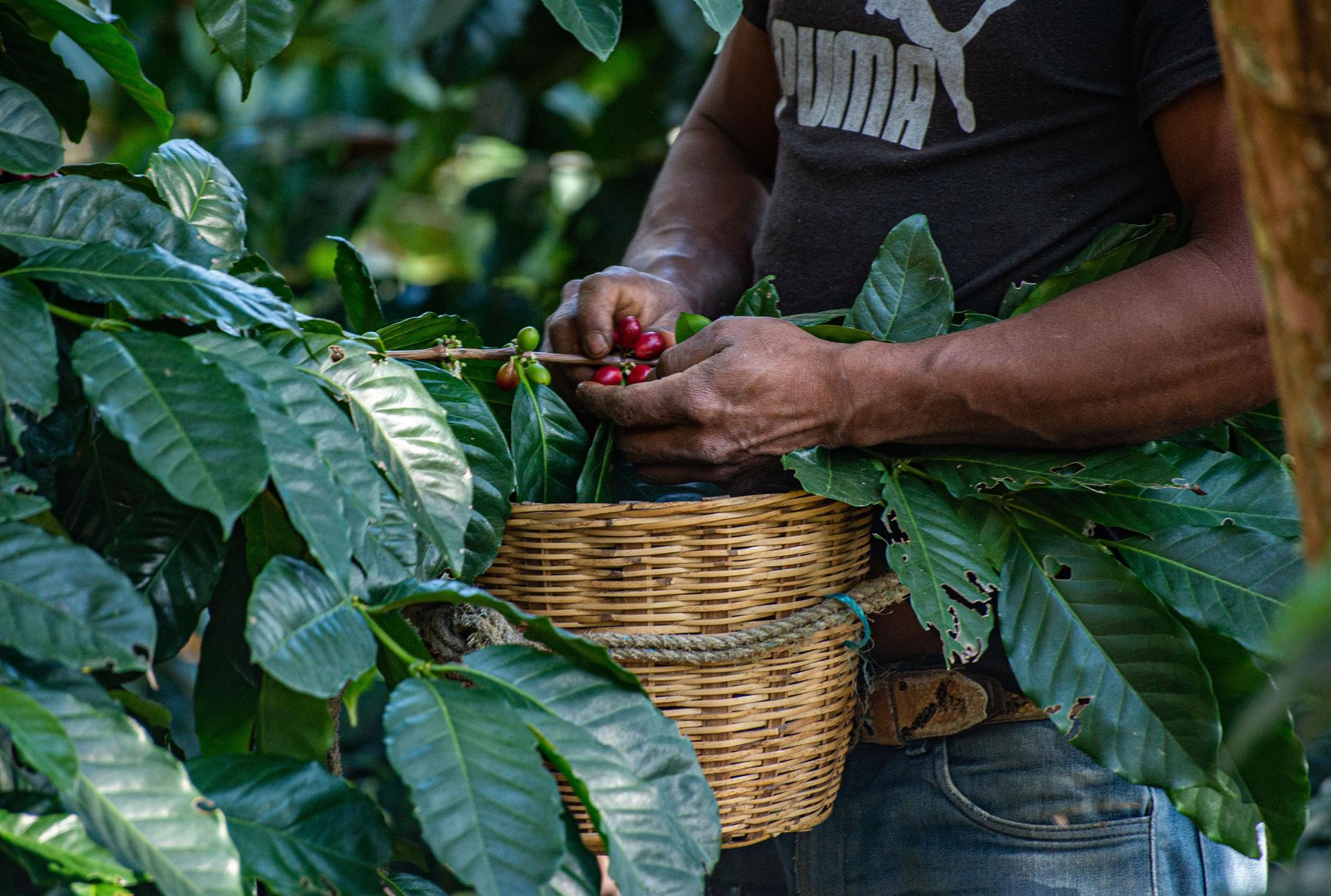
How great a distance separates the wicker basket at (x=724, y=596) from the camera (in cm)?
83

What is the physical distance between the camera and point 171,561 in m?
0.71

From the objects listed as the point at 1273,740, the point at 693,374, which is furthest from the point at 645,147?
the point at 1273,740

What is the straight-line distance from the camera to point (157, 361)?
0.61m

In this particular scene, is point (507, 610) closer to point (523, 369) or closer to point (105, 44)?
point (523, 369)

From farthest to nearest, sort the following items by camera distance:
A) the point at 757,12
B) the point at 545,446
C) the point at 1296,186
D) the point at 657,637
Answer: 1. the point at 757,12
2. the point at 545,446
3. the point at 657,637
4. the point at 1296,186

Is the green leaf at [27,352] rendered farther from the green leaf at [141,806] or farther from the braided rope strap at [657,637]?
the braided rope strap at [657,637]

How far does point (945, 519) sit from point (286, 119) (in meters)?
2.74

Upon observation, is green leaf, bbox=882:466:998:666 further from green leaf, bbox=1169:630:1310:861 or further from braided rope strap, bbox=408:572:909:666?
green leaf, bbox=1169:630:1310:861

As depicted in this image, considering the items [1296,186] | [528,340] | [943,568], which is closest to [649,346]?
[528,340]

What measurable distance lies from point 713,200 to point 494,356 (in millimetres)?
502

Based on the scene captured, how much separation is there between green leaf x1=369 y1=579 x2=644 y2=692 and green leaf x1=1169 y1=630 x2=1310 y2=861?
44 cm

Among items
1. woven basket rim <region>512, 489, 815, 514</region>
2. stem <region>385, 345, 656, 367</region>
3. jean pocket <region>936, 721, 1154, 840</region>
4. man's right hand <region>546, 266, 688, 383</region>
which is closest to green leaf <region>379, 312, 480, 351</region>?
stem <region>385, 345, 656, 367</region>

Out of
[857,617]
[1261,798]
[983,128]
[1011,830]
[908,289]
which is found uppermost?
[983,128]

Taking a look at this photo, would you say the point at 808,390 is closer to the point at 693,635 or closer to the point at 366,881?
the point at 693,635
